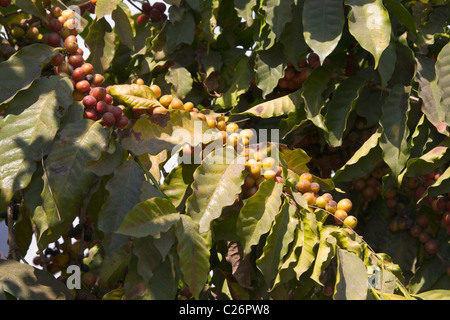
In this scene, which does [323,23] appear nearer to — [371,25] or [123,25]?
[371,25]

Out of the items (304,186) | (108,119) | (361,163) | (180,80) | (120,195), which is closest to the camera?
(120,195)

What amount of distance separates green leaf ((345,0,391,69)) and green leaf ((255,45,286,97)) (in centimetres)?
34

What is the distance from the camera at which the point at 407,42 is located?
2.26 m

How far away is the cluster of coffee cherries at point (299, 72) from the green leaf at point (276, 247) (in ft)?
2.44

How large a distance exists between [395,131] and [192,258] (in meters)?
0.85

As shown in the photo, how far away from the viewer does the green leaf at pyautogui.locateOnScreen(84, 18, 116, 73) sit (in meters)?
2.16

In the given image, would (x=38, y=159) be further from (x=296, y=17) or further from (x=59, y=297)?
(x=296, y=17)

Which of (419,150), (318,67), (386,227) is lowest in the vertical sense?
(386,227)

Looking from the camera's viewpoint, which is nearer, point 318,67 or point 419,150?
point 419,150

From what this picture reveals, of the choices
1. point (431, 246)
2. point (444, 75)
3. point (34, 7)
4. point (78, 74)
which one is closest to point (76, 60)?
point (78, 74)

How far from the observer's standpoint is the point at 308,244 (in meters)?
1.63
